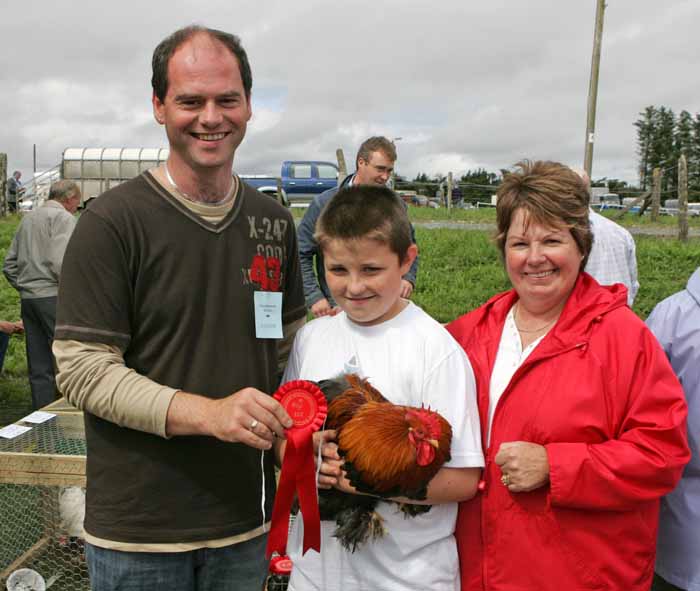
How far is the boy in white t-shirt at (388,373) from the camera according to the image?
1.85 m

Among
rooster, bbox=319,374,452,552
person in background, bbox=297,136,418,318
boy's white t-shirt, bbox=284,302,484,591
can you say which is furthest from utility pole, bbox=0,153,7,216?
rooster, bbox=319,374,452,552

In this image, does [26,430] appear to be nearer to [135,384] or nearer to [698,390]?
[135,384]

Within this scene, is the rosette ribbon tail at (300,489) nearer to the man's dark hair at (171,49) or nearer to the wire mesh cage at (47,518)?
the man's dark hair at (171,49)

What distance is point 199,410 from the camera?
5.56 feet

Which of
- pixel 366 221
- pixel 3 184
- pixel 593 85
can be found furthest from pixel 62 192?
pixel 3 184

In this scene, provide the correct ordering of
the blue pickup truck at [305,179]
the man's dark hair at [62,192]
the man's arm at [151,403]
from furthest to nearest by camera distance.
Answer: the blue pickup truck at [305,179] → the man's dark hair at [62,192] → the man's arm at [151,403]

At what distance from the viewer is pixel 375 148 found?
5.27 metres

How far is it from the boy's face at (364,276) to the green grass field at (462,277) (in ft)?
20.1

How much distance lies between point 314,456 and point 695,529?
1.18m

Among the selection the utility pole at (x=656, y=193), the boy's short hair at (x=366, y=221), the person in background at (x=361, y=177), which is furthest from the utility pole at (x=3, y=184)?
the boy's short hair at (x=366, y=221)

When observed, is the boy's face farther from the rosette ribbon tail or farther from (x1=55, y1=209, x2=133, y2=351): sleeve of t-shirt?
(x1=55, y1=209, x2=133, y2=351): sleeve of t-shirt

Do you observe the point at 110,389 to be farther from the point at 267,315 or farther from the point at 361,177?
the point at 361,177

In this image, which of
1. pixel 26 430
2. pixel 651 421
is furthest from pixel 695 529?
pixel 26 430

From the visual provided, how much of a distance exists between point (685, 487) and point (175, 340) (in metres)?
1.59
